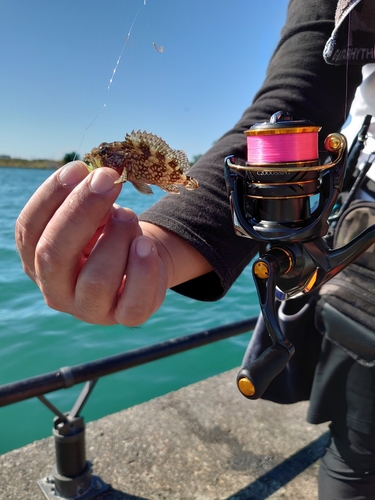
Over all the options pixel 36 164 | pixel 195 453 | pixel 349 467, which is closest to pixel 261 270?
pixel 36 164

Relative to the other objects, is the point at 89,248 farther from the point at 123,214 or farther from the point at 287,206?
the point at 287,206

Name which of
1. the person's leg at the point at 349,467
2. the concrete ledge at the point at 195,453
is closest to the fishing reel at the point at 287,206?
the person's leg at the point at 349,467

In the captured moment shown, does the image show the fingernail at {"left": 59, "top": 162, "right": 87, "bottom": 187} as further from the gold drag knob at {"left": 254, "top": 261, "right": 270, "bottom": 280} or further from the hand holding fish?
the gold drag knob at {"left": 254, "top": 261, "right": 270, "bottom": 280}

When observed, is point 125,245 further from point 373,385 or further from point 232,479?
point 232,479

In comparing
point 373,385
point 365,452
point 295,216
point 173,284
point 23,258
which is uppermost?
point 295,216

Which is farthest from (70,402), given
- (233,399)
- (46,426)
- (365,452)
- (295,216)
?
(295,216)

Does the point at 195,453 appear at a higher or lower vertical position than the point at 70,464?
lower

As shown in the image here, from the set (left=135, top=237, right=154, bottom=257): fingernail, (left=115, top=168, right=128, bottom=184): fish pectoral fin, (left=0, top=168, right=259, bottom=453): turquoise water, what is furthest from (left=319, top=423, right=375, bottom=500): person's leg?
(left=0, top=168, right=259, bottom=453): turquoise water
